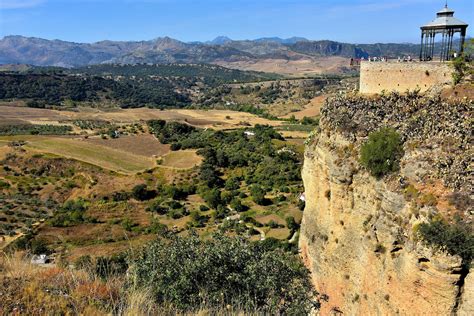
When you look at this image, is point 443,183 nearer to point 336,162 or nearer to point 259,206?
point 336,162

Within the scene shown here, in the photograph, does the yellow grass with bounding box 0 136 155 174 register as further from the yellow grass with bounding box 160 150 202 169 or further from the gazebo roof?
the gazebo roof

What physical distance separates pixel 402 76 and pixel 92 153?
61.7m

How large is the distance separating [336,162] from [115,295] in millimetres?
12521

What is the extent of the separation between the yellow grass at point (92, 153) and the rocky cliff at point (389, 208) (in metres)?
50.9

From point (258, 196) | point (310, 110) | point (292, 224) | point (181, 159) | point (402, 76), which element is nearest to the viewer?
point (402, 76)

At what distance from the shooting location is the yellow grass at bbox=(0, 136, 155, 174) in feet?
224

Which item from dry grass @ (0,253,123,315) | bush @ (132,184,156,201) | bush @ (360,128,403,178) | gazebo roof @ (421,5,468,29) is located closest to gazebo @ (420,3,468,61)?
gazebo roof @ (421,5,468,29)

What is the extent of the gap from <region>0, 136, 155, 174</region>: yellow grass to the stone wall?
51.4m

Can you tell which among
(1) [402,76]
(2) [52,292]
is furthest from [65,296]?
(1) [402,76]

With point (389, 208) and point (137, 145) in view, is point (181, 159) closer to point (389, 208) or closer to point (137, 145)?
point (137, 145)

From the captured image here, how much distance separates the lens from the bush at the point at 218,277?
10547mm

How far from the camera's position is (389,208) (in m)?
15.0

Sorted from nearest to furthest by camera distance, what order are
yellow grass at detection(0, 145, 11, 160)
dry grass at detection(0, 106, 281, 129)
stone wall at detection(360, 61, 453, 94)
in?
stone wall at detection(360, 61, 453, 94) < yellow grass at detection(0, 145, 11, 160) < dry grass at detection(0, 106, 281, 129)

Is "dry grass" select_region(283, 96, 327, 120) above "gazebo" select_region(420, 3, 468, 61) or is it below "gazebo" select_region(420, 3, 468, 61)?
below
